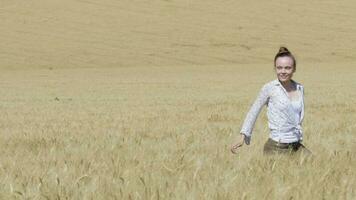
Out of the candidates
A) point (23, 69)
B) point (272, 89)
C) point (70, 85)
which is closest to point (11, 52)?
point (23, 69)

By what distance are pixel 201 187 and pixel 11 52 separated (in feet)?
118

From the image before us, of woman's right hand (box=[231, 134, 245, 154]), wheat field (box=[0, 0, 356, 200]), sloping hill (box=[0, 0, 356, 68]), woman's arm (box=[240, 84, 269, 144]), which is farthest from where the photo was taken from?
sloping hill (box=[0, 0, 356, 68])

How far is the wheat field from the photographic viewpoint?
114 inches

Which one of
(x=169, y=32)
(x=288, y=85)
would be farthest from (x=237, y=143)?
(x=169, y=32)

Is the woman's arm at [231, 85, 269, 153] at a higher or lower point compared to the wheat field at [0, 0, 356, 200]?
higher

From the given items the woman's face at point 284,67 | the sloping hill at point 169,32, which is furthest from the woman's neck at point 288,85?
the sloping hill at point 169,32

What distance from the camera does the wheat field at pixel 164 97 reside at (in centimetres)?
289

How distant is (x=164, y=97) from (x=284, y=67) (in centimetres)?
1277

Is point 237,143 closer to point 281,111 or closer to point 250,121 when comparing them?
point 250,121

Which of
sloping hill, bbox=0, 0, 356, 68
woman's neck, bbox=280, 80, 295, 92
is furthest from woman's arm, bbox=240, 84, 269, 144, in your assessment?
sloping hill, bbox=0, 0, 356, 68

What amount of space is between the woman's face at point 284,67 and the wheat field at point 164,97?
1.70 ft

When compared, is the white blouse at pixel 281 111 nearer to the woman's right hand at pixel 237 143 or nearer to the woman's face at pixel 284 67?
the woman's face at pixel 284 67

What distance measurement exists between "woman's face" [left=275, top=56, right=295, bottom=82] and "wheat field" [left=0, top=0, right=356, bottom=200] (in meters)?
0.52

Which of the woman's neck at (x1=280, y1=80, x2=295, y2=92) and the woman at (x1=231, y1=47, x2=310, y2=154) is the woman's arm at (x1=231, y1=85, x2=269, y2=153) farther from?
the woman's neck at (x1=280, y1=80, x2=295, y2=92)
